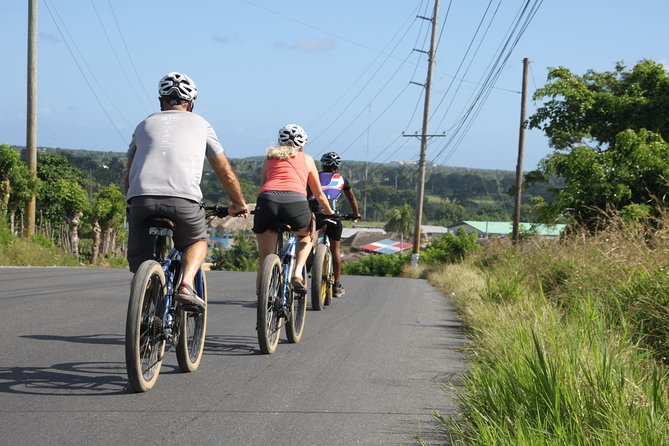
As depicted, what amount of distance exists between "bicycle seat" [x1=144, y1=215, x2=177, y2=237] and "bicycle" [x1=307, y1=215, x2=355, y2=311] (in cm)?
383

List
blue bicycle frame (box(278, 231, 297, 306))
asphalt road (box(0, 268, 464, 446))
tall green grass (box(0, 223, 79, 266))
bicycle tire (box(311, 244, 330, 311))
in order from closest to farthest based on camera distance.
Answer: asphalt road (box(0, 268, 464, 446))
blue bicycle frame (box(278, 231, 297, 306))
bicycle tire (box(311, 244, 330, 311))
tall green grass (box(0, 223, 79, 266))

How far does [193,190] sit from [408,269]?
1365 inches

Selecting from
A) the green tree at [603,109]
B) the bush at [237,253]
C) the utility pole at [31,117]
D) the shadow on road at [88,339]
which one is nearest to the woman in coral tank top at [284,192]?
the shadow on road at [88,339]

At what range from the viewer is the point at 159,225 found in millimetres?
5520

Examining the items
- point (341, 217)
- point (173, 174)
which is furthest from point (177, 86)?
point (341, 217)

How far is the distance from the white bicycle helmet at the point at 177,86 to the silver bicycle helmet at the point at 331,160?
17.4ft

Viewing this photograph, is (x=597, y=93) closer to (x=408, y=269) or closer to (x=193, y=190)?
(x=408, y=269)

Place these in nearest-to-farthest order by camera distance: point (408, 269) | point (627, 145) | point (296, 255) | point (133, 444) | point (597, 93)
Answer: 1. point (133, 444)
2. point (296, 255)
3. point (627, 145)
4. point (597, 93)
5. point (408, 269)

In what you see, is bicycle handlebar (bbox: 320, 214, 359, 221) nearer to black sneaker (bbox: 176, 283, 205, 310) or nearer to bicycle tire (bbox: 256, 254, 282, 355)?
bicycle tire (bbox: 256, 254, 282, 355)

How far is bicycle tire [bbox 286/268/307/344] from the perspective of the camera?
785 centimetres

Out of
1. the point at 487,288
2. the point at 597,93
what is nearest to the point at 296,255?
the point at 487,288

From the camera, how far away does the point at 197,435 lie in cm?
447

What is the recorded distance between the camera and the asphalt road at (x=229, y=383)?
4.55 metres

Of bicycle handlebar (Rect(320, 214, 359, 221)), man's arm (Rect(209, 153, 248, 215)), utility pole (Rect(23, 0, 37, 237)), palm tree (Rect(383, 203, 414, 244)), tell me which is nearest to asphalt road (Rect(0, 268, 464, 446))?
bicycle handlebar (Rect(320, 214, 359, 221))
